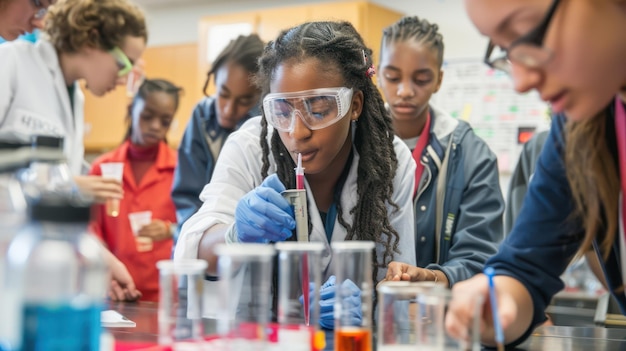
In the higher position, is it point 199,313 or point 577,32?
point 577,32

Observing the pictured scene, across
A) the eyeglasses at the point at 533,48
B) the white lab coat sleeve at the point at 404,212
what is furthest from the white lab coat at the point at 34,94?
the eyeglasses at the point at 533,48

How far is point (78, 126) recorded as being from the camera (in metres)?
2.80

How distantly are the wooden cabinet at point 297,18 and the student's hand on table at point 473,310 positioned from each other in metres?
3.69

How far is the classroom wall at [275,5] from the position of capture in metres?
5.30

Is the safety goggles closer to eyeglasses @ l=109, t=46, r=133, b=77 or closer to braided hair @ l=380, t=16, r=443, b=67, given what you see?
eyeglasses @ l=109, t=46, r=133, b=77

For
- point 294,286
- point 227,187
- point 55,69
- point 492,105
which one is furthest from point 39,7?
point 492,105

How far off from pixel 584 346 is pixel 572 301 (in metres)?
3.16

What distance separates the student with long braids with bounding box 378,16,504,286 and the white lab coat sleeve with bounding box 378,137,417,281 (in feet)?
1.10

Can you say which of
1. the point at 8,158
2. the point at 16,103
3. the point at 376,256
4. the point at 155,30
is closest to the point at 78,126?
the point at 16,103

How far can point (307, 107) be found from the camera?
5.98 feet

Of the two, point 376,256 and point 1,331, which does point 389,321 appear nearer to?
point 1,331

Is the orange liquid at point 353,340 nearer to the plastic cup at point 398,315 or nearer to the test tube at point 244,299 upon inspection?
the plastic cup at point 398,315

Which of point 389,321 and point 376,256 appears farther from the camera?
point 376,256

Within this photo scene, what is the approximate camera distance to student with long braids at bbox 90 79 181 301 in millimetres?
3352
